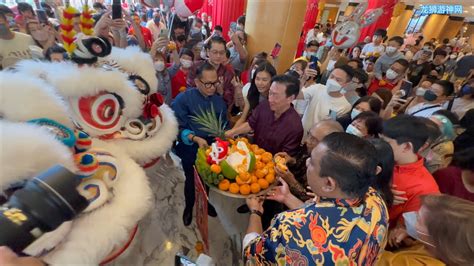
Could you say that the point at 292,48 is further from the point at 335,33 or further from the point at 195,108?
the point at 195,108

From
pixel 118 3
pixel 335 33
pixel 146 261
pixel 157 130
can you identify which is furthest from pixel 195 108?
pixel 335 33

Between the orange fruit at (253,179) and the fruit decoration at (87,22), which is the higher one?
the fruit decoration at (87,22)

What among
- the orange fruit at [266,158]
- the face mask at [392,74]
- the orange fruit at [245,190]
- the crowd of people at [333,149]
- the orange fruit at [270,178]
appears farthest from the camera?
the face mask at [392,74]

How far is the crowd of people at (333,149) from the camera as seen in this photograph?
3.63 feet

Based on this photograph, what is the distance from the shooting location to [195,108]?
2385 millimetres

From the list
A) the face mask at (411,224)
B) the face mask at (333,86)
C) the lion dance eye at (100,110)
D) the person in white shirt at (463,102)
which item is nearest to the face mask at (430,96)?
the person in white shirt at (463,102)

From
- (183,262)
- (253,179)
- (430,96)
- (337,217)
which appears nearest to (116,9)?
(253,179)

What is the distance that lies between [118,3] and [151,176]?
168 centimetres

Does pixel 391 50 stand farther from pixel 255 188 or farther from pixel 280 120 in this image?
pixel 255 188

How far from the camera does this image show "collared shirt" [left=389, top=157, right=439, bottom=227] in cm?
153

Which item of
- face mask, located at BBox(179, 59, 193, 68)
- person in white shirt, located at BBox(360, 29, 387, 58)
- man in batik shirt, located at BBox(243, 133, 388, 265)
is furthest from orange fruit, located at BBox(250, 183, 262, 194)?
person in white shirt, located at BBox(360, 29, 387, 58)

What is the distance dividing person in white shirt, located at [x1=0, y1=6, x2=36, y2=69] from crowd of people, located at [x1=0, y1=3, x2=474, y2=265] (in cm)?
1

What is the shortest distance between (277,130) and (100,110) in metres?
1.49

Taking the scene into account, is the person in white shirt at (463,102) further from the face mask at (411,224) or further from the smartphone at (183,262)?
the smartphone at (183,262)
